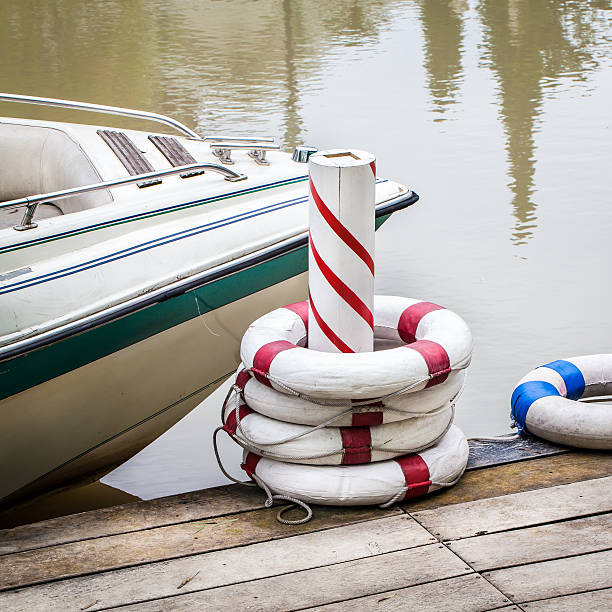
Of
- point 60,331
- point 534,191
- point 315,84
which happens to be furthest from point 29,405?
point 315,84

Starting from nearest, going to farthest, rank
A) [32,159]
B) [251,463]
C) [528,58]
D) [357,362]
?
[357,362]
[251,463]
[32,159]
[528,58]

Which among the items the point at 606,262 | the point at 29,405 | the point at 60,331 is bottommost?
the point at 606,262

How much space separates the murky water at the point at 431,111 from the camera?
392cm

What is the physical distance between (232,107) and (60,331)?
4.93 m

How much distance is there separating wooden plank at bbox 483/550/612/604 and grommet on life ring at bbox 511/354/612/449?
1.68ft

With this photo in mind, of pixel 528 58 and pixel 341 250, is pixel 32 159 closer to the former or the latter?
pixel 341 250

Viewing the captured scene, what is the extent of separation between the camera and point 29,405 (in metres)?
2.68

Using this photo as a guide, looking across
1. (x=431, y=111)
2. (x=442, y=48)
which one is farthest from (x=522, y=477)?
(x=442, y=48)

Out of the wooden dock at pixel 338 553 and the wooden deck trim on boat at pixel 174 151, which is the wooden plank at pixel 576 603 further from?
the wooden deck trim on boat at pixel 174 151

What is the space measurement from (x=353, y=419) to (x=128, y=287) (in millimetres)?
939

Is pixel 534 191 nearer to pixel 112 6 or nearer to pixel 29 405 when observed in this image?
pixel 29 405

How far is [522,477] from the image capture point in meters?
2.42

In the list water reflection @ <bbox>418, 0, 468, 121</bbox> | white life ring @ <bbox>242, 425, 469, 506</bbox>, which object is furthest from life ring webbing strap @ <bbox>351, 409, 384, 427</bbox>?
water reflection @ <bbox>418, 0, 468, 121</bbox>

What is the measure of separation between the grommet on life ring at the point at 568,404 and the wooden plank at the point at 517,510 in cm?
18
